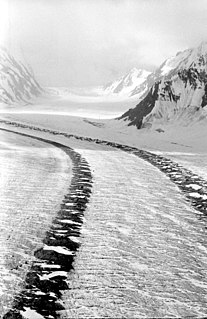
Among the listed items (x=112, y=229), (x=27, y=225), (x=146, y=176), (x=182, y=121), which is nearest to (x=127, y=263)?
(x=112, y=229)

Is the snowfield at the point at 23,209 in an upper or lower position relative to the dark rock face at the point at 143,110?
lower

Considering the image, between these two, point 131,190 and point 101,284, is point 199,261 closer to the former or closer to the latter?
point 101,284

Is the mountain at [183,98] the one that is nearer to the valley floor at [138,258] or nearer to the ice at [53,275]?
the valley floor at [138,258]

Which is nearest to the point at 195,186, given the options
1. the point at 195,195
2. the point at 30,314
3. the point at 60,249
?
the point at 195,195

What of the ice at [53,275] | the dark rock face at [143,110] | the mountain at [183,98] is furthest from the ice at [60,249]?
the dark rock face at [143,110]

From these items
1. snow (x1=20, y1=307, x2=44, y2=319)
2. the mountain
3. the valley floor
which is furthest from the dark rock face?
snow (x1=20, y1=307, x2=44, y2=319)

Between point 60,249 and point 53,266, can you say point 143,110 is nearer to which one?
point 60,249

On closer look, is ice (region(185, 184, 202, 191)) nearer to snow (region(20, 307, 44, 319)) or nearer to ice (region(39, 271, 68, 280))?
ice (region(39, 271, 68, 280))

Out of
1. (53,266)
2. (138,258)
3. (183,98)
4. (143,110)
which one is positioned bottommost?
(53,266)
